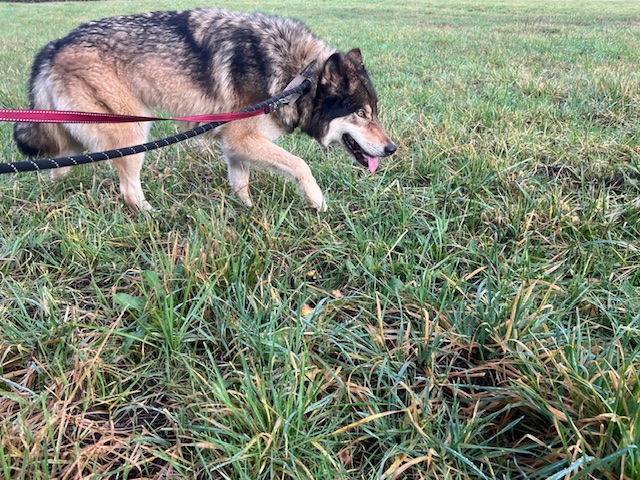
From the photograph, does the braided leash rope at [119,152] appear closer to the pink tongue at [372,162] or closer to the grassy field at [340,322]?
the grassy field at [340,322]

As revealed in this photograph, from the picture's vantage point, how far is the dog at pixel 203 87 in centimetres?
299

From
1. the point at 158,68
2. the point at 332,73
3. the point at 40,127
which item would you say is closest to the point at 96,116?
the point at 158,68

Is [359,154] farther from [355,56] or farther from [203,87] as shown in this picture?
[203,87]

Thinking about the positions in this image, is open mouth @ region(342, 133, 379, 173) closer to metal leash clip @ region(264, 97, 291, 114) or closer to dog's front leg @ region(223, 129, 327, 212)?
dog's front leg @ region(223, 129, 327, 212)

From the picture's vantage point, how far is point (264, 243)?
94.8 inches

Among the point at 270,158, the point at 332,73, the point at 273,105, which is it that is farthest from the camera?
the point at 332,73

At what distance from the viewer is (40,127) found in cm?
314

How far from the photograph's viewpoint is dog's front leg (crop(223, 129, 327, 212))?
2873mm

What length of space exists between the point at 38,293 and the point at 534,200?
281 cm

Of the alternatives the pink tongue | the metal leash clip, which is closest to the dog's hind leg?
the metal leash clip

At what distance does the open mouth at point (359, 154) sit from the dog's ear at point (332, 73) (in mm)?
381

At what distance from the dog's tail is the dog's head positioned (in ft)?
6.22

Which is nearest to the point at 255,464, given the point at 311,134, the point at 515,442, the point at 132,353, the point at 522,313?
the point at 132,353

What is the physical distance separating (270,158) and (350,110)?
0.72 metres
